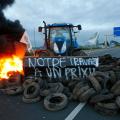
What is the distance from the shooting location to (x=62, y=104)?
37.5 ft

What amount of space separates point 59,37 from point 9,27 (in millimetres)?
2649

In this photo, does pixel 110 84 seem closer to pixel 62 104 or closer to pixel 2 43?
pixel 62 104

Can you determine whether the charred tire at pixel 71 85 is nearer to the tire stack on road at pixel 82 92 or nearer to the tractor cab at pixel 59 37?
the tire stack on road at pixel 82 92

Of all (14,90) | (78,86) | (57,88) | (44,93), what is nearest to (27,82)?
(14,90)

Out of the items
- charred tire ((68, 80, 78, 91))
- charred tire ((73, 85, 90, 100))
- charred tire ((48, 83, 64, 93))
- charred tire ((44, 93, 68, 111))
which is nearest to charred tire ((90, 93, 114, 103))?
charred tire ((73, 85, 90, 100))

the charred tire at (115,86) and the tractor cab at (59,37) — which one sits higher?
the tractor cab at (59,37)

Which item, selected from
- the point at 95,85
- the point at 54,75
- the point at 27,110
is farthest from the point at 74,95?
the point at 54,75

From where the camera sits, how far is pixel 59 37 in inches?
804

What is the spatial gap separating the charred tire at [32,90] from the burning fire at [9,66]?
7.91 ft

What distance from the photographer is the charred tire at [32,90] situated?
12.7 meters

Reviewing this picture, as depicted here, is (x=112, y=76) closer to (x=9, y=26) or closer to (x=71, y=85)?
(x=71, y=85)

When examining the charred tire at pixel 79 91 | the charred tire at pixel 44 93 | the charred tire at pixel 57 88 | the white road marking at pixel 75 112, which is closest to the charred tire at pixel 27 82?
the charred tire at pixel 57 88

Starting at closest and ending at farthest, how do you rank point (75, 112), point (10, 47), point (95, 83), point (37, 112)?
point (75, 112) < point (37, 112) < point (95, 83) < point (10, 47)

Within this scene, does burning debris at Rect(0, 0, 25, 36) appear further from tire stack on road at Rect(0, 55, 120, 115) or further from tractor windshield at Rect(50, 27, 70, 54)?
tire stack on road at Rect(0, 55, 120, 115)
